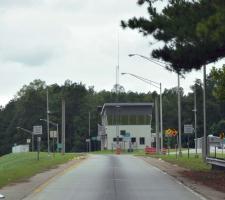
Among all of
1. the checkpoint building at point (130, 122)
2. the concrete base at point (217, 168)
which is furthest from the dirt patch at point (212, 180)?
the checkpoint building at point (130, 122)

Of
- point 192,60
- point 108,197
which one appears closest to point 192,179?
point 192,60

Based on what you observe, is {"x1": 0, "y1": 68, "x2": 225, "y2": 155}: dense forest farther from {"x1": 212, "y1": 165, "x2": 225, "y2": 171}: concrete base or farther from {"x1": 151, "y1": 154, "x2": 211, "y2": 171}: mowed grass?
{"x1": 212, "y1": 165, "x2": 225, "y2": 171}: concrete base

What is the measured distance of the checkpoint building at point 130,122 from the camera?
458 feet

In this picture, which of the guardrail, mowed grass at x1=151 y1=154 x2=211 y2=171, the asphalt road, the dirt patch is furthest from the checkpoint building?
the asphalt road

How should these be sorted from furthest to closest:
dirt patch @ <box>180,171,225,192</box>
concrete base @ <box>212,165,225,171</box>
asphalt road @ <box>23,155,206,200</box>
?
concrete base @ <box>212,165,225,171</box>, dirt patch @ <box>180,171,225,192</box>, asphalt road @ <box>23,155,206,200</box>

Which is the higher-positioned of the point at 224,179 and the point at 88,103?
the point at 88,103

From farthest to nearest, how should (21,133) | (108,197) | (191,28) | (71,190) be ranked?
(21,133) < (191,28) < (71,190) < (108,197)

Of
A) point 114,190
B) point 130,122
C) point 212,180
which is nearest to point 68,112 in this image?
point 130,122

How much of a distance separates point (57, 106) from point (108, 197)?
6084 inches

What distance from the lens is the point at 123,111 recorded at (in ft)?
467

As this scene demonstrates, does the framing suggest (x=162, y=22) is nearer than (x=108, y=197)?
No

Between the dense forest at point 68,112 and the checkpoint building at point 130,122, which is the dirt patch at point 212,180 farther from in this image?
the dense forest at point 68,112

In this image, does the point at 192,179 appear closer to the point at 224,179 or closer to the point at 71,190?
the point at 224,179

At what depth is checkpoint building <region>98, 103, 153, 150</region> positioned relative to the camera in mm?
139500
